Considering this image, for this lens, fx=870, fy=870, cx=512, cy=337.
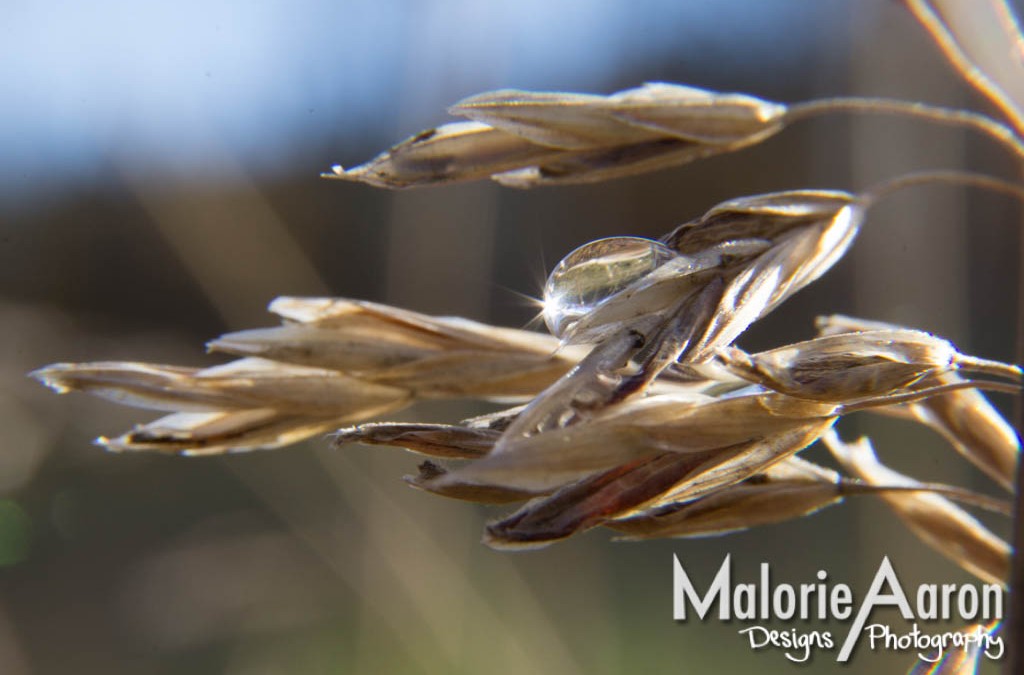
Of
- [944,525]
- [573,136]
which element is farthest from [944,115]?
[944,525]

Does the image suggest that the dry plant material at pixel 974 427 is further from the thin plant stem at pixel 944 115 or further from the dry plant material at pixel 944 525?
the thin plant stem at pixel 944 115

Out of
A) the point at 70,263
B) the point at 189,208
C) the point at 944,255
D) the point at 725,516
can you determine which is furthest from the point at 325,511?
the point at 70,263

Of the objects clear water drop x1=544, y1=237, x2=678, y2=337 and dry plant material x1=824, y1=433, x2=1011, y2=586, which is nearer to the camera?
clear water drop x1=544, y1=237, x2=678, y2=337

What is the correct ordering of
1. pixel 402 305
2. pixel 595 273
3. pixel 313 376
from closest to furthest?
pixel 595 273 → pixel 313 376 → pixel 402 305

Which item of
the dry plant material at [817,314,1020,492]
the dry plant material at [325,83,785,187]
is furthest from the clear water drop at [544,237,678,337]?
the dry plant material at [817,314,1020,492]

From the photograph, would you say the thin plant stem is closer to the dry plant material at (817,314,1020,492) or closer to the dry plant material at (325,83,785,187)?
the dry plant material at (325,83,785,187)

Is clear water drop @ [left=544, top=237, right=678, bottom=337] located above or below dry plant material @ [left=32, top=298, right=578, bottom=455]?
above

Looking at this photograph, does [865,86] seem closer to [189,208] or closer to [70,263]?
[189,208]

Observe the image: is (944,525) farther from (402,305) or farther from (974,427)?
(402,305)
